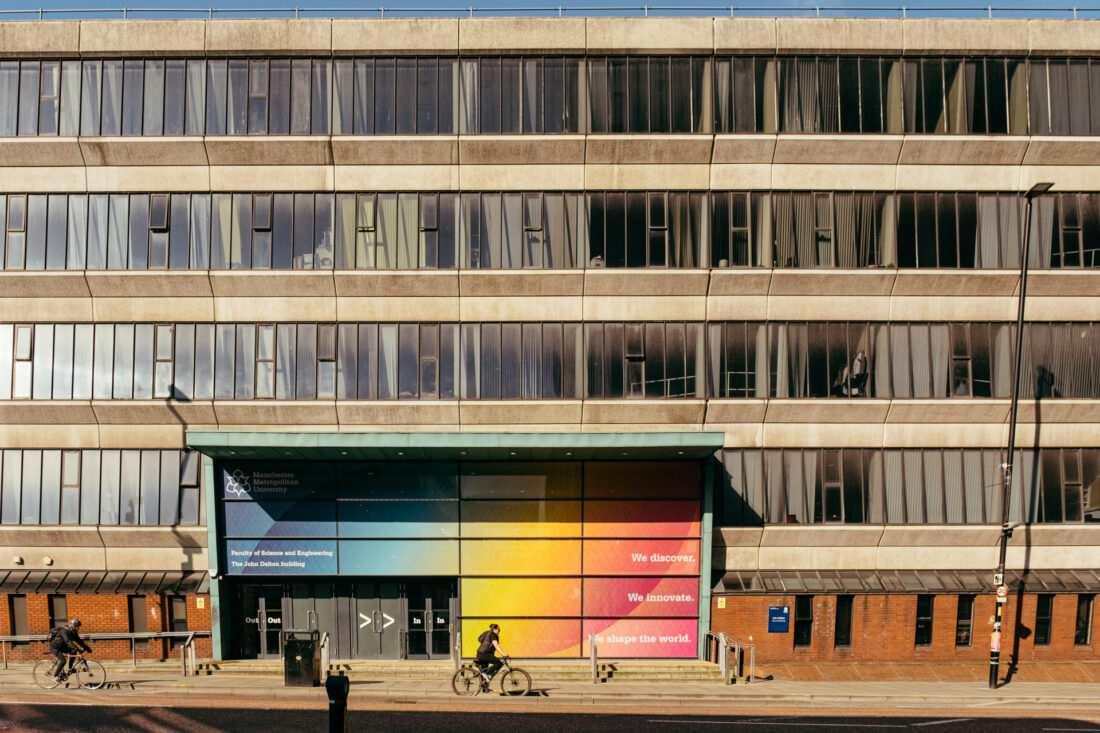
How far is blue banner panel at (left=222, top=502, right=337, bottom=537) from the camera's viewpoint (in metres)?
22.3

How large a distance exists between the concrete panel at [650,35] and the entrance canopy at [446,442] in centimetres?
1095

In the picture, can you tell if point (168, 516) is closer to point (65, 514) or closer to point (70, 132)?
point (65, 514)

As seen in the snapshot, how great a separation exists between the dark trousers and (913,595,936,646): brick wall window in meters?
12.5

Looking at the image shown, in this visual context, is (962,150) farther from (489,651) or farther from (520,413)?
(489,651)

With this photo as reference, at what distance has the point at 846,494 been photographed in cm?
2277

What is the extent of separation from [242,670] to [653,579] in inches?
461

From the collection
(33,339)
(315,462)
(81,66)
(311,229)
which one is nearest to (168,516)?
(315,462)

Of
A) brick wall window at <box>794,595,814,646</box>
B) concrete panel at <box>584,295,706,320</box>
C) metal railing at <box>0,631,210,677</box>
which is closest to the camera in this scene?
metal railing at <box>0,631,210,677</box>

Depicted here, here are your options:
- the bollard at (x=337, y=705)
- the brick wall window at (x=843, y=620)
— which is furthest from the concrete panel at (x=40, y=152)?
the brick wall window at (x=843, y=620)

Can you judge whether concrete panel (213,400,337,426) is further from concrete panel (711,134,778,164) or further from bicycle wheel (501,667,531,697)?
concrete panel (711,134,778,164)

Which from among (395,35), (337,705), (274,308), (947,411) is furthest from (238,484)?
(947,411)

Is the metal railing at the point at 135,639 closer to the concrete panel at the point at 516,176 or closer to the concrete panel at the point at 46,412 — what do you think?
the concrete panel at the point at 46,412

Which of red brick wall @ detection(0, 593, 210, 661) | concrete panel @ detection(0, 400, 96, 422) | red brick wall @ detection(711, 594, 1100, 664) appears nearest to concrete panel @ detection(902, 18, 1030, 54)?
red brick wall @ detection(711, 594, 1100, 664)

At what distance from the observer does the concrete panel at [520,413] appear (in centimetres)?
2223
